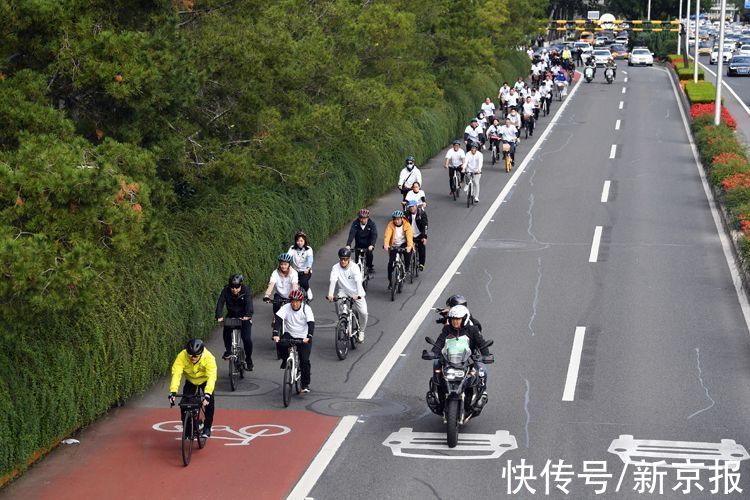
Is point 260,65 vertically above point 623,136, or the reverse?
point 260,65

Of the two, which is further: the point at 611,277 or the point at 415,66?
the point at 415,66

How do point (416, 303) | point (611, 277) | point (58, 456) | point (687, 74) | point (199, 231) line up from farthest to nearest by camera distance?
point (687, 74)
point (611, 277)
point (416, 303)
point (199, 231)
point (58, 456)

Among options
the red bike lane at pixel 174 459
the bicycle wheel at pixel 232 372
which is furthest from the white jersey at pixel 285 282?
the red bike lane at pixel 174 459

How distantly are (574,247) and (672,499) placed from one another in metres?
13.8

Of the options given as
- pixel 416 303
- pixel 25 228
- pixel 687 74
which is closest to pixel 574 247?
pixel 416 303

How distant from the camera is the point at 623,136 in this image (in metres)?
44.5

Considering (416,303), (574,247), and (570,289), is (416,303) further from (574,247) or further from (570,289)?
(574,247)

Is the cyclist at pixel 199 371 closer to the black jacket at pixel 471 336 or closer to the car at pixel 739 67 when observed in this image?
the black jacket at pixel 471 336

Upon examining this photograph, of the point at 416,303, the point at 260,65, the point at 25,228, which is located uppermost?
the point at 260,65

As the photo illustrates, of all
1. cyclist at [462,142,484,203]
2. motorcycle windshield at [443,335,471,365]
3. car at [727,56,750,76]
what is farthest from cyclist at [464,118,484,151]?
car at [727,56,750,76]

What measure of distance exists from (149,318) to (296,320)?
75.2 inches

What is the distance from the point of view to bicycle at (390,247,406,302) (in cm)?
2075

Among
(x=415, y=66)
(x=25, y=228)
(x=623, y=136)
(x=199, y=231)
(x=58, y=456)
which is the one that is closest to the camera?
(x=25, y=228)

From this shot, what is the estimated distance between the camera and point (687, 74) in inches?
2549
